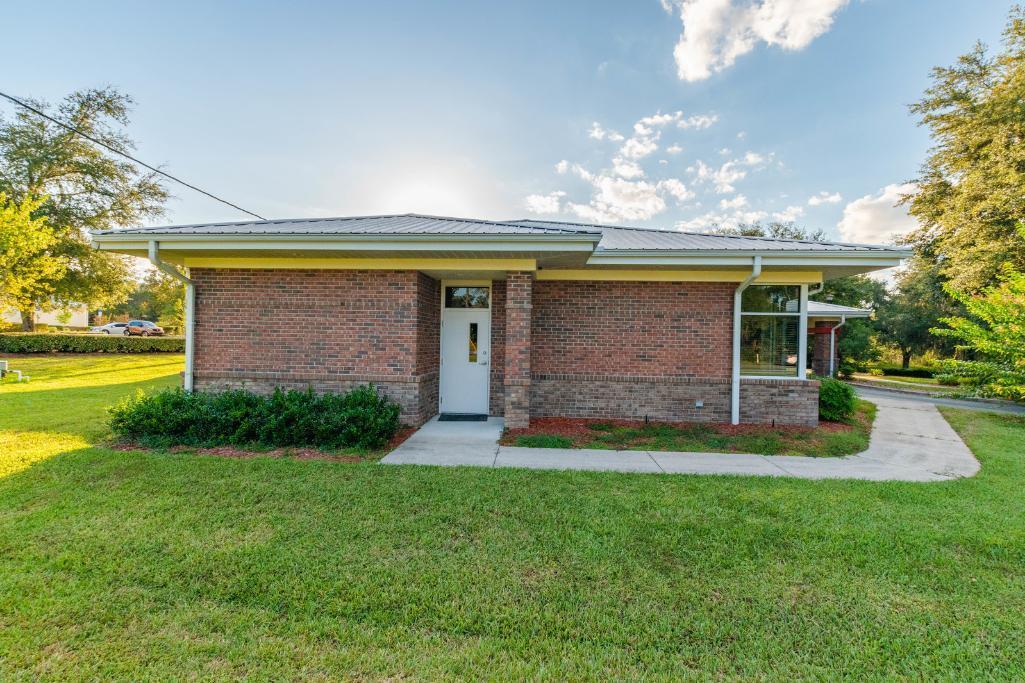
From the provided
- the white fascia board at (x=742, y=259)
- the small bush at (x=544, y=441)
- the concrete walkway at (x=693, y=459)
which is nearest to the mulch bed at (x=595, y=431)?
the small bush at (x=544, y=441)

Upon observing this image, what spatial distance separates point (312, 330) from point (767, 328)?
843 cm

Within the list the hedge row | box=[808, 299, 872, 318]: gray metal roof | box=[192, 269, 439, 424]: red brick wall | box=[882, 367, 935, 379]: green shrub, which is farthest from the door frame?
box=[882, 367, 935, 379]: green shrub

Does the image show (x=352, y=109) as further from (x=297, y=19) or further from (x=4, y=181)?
(x=4, y=181)

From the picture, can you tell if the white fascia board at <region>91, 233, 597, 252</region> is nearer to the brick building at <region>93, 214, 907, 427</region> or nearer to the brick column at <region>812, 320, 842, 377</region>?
the brick building at <region>93, 214, 907, 427</region>

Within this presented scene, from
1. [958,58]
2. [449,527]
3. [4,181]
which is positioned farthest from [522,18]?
[4,181]

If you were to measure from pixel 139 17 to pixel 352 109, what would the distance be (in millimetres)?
4849

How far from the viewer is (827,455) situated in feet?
20.7

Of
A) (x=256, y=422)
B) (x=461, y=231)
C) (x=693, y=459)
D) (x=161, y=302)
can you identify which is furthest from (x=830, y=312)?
(x=161, y=302)

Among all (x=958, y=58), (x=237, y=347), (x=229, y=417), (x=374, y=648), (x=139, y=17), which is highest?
(x=958, y=58)

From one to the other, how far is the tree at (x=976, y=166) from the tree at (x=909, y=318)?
15.2ft

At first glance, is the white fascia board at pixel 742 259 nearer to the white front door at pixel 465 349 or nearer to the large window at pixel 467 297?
the large window at pixel 467 297

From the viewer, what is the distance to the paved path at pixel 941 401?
1148cm

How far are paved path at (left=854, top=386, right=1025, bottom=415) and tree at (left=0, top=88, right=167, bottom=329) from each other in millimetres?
33647

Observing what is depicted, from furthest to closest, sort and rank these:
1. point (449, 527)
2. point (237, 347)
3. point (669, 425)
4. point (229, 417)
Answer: point (669, 425)
point (237, 347)
point (229, 417)
point (449, 527)
